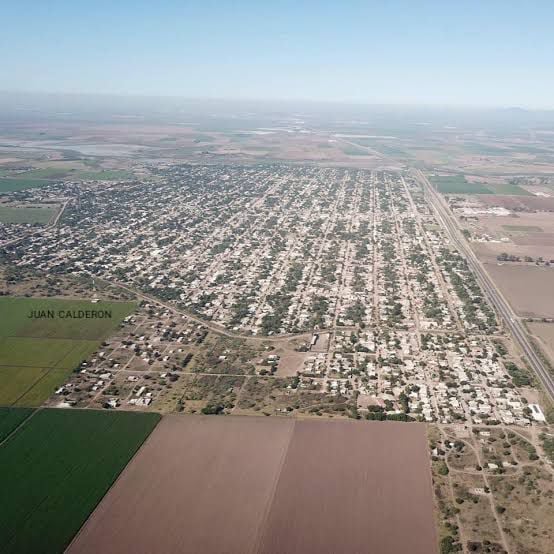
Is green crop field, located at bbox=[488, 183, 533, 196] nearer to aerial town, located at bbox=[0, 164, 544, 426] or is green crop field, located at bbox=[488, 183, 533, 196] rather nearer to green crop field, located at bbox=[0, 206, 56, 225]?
aerial town, located at bbox=[0, 164, 544, 426]

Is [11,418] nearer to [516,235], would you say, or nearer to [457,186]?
[516,235]

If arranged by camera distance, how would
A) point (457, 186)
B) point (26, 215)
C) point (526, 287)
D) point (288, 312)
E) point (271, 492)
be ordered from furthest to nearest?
point (457, 186) < point (26, 215) < point (526, 287) < point (288, 312) < point (271, 492)

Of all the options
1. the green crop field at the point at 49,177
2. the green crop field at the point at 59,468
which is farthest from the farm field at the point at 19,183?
the green crop field at the point at 59,468

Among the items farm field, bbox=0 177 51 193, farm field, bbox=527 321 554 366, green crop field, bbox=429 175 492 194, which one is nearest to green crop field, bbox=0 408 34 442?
farm field, bbox=527 321 554 366

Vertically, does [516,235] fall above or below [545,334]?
above

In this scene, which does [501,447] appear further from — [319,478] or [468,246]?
[468,246]

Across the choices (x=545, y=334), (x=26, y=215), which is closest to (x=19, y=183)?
(x=26, y=215)
